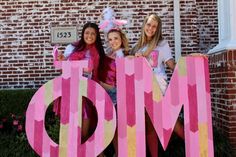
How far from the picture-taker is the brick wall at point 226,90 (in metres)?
5.28

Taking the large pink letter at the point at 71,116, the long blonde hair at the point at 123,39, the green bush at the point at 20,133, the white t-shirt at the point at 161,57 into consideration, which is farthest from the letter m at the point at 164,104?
the green bush at the point at 20,133

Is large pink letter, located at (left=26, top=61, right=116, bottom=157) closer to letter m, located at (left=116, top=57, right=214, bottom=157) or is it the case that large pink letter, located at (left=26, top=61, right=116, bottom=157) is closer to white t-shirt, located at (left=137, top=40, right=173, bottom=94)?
letter m, located at (left=116, top=57, right=214, bottom=157)

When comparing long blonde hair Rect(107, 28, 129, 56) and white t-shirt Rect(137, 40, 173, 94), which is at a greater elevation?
long blonde hair Rect(107, 28, 129, 56)

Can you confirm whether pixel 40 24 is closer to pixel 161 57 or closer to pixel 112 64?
pixel 112 64

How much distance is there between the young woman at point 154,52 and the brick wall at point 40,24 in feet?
10.3

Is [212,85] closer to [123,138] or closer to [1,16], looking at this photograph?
[123,138]

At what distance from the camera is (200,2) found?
809 centimetres

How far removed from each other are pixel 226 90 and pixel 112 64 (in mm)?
1534

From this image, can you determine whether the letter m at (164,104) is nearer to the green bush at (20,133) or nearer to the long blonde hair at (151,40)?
the long blonde hair at (151,40)

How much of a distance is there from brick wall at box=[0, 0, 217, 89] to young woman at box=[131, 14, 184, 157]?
124 inches

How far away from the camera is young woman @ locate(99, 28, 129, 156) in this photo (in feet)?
15.3

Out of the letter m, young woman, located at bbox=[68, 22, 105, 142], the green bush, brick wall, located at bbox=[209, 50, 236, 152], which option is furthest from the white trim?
the letter m

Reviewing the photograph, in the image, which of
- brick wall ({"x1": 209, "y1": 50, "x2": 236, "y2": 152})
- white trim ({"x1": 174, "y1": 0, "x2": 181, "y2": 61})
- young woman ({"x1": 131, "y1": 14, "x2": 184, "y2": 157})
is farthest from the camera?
white trim ({"x1": 174, "y1": 0, "x2": 181, "y2": 61})

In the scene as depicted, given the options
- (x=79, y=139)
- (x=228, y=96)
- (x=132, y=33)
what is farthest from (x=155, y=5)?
(x=79, y=139)
